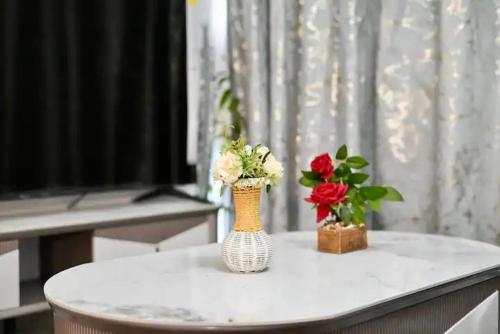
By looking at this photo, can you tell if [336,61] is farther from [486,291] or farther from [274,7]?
[486,291]

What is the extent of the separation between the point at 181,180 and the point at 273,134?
0.53 meters

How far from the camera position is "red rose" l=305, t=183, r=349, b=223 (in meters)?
2.03

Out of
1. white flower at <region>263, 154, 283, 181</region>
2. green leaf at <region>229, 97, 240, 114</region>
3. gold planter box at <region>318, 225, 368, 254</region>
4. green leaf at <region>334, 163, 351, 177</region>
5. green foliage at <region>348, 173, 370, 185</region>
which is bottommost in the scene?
gold planter box at <region>318, 225, 368, 254</region>

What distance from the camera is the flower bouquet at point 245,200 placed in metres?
1.75

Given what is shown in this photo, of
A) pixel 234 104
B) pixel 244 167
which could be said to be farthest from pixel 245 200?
pixel 234 104

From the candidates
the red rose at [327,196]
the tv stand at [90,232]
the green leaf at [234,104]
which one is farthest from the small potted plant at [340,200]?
the green leaf at [234,104]

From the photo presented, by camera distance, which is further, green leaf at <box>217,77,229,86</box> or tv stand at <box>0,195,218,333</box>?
green leaf at <box>217,77,229,86</box>

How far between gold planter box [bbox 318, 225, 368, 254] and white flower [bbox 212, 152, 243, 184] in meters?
0.45

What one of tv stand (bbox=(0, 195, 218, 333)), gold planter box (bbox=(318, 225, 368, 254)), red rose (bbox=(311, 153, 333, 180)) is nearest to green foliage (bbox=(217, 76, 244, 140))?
tv stand (bbox=(0, 195, 218, 333))

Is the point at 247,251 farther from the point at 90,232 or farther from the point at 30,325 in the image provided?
the point at 30,325

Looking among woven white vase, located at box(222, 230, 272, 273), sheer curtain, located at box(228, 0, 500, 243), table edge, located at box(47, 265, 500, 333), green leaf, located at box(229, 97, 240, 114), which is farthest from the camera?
green leaf, located at box(229, 97, 240, 114)

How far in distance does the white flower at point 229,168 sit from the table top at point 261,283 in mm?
256

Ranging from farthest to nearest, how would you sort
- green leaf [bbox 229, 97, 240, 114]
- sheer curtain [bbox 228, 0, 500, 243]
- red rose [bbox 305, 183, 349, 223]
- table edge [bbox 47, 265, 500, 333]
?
green leaf [bbox 229, 97, 240, 114], sheer curtain [bbox 228, 0, 500, 243], red rose [bbox 305, 183, 349, 223], table edge [bbox 47, 265, 500, 333]

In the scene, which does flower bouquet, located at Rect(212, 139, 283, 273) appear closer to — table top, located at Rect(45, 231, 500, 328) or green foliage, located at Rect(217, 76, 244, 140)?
table top, located at Rect(45, 231, 500, 328)
